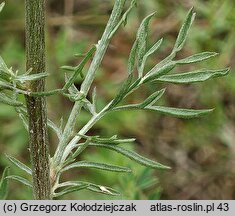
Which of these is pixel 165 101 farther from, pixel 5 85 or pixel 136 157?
pixel 5 85

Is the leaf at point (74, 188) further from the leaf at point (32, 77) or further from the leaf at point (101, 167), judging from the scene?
the leaf at point (32, 77)

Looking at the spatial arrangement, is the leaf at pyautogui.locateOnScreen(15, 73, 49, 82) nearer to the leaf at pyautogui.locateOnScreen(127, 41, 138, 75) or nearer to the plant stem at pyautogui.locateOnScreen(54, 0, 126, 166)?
the plant stem at pyautogui.locateOnScreen(54, 0, 126, 166)

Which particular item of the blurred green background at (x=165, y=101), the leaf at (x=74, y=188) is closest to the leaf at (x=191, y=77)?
the leaf at (x=74, y=188)

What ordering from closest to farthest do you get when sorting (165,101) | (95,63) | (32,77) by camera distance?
(32,77)
(95,63)
(165,101)

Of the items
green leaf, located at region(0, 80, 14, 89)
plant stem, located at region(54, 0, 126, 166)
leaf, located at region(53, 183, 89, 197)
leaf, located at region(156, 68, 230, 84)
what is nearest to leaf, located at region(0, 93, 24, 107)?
green leaf, located at region(0, 80, 14, 89)

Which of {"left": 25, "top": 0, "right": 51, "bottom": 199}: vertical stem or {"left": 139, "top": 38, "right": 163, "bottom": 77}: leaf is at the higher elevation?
{"left": 139, "top": 38, "right": 163, "bottom": 77}: leaf

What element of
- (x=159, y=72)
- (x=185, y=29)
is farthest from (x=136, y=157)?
(x=185, y=29)
